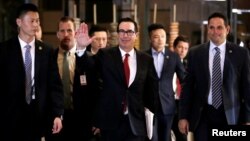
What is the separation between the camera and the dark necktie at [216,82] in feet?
16.9

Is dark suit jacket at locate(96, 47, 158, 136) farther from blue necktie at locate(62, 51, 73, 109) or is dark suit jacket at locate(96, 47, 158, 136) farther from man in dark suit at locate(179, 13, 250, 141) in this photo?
blue necktie at locate(62, 51, 73, 109)

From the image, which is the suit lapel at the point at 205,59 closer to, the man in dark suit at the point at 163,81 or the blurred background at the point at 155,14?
the man in dark suit at the point at 163,81

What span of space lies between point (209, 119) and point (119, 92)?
32.5 inches

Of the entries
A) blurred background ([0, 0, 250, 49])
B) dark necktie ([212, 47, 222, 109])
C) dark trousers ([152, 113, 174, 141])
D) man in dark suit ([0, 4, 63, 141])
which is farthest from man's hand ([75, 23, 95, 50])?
blurred background ([0, 0, 250, 49])

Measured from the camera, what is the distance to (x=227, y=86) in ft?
16.9

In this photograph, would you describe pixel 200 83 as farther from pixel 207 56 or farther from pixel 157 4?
pixel 157 4

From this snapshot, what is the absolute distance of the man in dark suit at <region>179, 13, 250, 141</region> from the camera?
5.15m

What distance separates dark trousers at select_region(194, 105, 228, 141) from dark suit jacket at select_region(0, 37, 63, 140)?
1.26 m

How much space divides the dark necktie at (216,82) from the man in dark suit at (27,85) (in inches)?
52.8

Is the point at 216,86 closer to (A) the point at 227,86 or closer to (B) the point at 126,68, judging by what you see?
(A) the point at 227,86

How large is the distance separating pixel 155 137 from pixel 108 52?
5.47ft

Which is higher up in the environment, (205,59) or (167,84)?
(205,59)

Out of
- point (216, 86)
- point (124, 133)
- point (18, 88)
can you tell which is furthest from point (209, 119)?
point (18, 88)

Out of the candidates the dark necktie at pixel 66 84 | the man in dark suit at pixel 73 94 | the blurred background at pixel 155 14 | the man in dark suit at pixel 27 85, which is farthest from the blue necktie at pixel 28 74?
the blurred background at pixel 155 14
